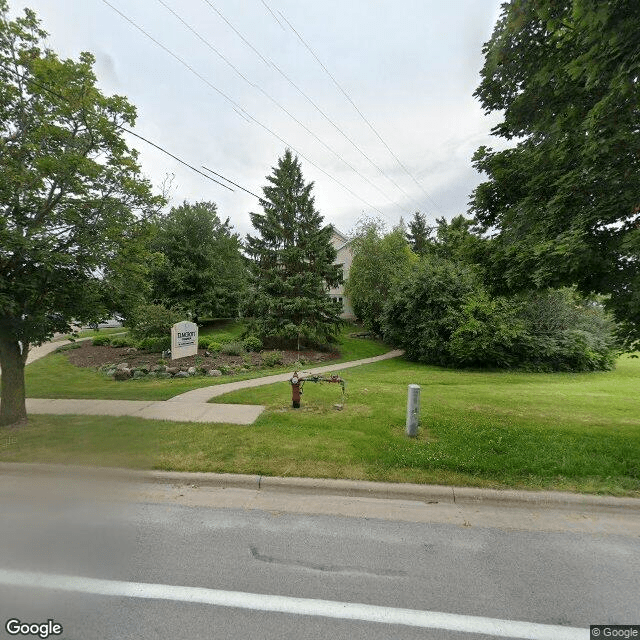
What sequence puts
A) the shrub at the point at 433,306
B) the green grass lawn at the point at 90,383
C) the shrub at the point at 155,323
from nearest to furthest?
the green grass lawn at the point at 90,383
the shrub at the point at 155,323
the shrub at the point at 433,306

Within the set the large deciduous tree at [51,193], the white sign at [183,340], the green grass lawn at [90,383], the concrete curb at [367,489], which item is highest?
the large deciduous tree at [51,193]

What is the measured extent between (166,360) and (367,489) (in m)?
12.7

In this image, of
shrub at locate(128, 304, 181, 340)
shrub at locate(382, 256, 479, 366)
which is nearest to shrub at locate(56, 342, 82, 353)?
shrub at locate(128, 304, 181, 340)

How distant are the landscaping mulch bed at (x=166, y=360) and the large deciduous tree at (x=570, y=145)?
1118cm

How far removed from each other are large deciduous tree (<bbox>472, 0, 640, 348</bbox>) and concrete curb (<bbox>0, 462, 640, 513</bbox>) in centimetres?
255

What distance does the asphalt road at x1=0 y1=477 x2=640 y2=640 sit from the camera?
7.56ft

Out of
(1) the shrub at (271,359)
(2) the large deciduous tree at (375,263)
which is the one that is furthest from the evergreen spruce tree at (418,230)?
(1) the shrub at (271,359)

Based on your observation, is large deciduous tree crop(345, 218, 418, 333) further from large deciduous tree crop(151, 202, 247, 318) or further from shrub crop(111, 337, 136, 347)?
shrub crop(111, 337, 136, 347)

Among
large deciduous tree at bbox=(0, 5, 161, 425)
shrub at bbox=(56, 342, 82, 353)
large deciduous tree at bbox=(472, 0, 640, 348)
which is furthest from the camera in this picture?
shrub at bbox=(56, 342, 82, 353)

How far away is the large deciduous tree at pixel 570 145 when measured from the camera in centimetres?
375

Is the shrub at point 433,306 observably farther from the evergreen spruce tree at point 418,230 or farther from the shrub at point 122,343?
the evergreen spruce tree at point 418,230

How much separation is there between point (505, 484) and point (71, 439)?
6336 millimetres

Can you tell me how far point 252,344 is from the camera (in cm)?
1750

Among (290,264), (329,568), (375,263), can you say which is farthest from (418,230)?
(329,568)
